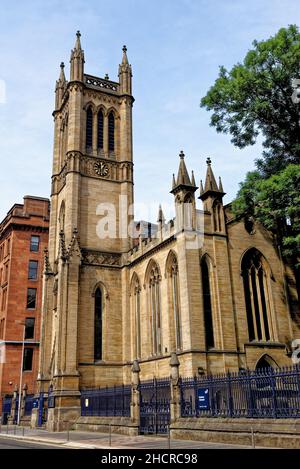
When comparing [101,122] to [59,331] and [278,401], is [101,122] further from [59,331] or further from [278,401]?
[278,401]

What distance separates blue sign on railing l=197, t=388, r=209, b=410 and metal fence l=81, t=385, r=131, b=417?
19.2 feet

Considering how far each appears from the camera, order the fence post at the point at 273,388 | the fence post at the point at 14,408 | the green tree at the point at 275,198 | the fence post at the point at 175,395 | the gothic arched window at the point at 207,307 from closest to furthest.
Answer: the fence post at the point at 273,388 < the fence post at the point at 175,395 < the green tree at the point at 275,198 < the gothic arched window at the point at 207,307 < the fence post at the point at 14,408

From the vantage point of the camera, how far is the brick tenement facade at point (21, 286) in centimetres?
4647

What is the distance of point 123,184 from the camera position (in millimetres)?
39438

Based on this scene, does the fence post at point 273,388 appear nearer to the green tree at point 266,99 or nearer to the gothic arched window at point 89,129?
the green tree at point 266,99

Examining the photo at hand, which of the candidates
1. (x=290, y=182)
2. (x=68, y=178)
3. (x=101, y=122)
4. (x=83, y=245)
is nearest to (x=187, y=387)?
(x=290, y=182)

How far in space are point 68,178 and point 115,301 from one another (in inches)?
416

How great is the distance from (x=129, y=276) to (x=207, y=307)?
1020 centimetres

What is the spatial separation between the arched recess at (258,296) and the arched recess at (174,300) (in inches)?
166

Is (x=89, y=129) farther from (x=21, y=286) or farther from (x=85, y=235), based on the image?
(x=21, y=286)

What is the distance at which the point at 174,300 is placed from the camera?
97.7 ft

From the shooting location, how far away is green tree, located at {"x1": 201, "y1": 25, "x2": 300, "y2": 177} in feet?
79.7

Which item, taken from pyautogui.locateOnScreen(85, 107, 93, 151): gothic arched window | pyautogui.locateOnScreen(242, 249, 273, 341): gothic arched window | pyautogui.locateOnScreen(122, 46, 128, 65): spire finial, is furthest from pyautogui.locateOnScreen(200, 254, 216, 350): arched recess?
pyautogui.locateOnScreen(122, 46, 128, 65): spire finial

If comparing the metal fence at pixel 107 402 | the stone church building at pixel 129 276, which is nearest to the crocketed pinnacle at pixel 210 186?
the stone church building at pixel 129 276
